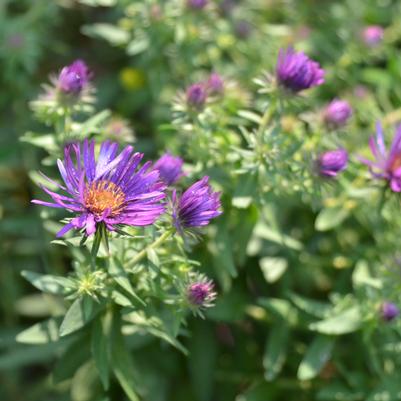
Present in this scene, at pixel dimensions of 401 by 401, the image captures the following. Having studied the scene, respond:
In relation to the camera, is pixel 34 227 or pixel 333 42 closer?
pixel 34 227

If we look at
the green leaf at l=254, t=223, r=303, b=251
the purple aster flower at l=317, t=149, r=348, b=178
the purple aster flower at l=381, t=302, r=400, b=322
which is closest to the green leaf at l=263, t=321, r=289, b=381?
the green leaf at l=254, t=223, r=303, b=251

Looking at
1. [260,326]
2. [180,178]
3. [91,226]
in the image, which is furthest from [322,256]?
A: [91,226]

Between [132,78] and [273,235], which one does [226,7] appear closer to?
[132,78]

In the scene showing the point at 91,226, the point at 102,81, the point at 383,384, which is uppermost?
the point at 91,226

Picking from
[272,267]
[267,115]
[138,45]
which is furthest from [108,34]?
[272,267]

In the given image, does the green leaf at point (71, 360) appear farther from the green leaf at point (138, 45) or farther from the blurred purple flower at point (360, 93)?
the blurred purple flower at point (360, 93)

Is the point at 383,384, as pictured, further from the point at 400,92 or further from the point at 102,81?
the point at 102,81

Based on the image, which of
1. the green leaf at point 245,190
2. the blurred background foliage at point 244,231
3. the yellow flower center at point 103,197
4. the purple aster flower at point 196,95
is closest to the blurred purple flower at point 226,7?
the blurred background foliage at point 244,231
